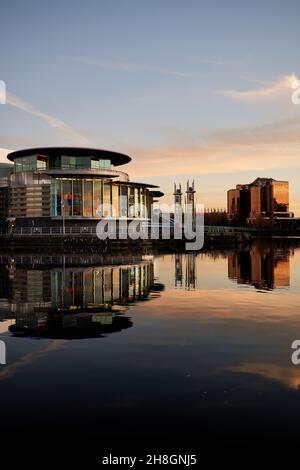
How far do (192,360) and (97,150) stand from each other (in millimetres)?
98910

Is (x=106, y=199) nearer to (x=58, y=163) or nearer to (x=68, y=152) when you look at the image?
(x=68, y=152)

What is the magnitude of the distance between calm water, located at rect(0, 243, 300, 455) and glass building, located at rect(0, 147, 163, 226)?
81.4 metres

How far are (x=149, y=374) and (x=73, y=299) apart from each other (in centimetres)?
1453

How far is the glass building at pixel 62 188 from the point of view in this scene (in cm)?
10512

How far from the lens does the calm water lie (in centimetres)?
859

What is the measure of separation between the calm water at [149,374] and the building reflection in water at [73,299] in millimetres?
109

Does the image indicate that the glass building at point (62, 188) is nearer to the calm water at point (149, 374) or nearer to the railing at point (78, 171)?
the railing at point (78, 171)

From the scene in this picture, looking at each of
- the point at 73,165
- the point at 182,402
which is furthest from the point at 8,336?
the point at 73,165
